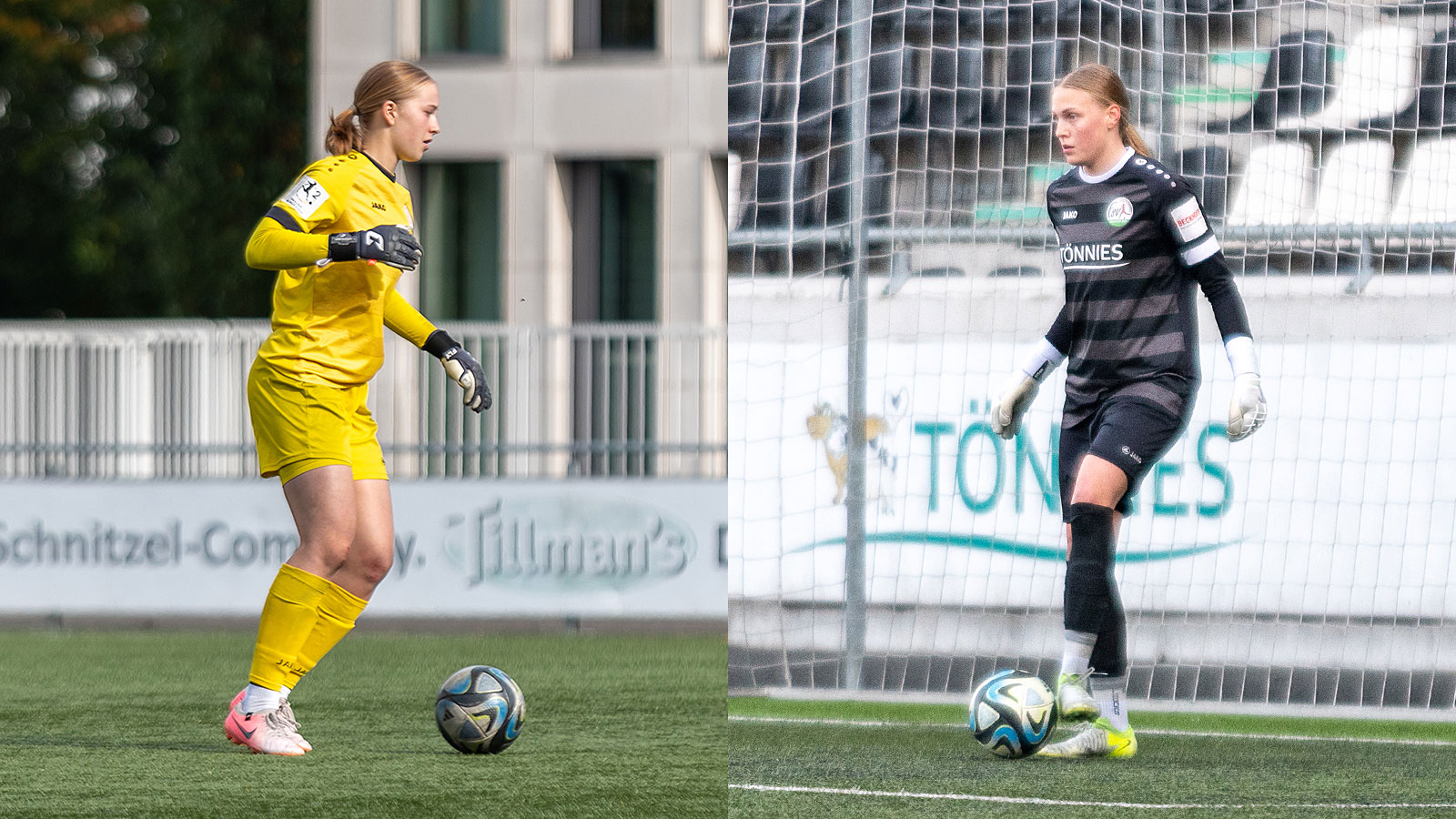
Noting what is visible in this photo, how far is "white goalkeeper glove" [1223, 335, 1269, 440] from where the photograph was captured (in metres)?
5.17

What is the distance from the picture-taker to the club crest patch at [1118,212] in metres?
5.29

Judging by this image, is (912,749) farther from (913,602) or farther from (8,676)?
(8,676)

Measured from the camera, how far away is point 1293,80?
695 cm

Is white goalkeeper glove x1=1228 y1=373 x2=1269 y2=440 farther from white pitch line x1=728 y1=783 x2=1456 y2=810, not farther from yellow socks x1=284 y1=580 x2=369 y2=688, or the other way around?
yellow socks x1=284 y1=580 x2=369 y2=688

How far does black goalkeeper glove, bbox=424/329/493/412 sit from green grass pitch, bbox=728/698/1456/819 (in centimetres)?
121

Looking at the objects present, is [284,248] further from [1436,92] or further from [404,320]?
[1436,92]

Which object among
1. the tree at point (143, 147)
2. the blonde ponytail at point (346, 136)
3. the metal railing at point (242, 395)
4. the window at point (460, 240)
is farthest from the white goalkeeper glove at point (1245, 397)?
the tree at point (143, 147)

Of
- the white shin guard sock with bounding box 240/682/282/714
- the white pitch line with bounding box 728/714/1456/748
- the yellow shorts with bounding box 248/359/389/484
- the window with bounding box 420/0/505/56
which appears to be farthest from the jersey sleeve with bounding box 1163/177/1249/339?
the window with bounding box 420/0/505/56

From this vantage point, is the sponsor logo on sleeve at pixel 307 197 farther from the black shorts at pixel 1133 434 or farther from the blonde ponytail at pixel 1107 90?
the black shorts at pixel 1133 434

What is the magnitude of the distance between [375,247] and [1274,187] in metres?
3.41

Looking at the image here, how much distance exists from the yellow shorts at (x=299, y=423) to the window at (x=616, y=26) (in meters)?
14.6

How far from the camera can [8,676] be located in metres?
8.55

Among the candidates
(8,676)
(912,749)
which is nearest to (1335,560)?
(912,749)

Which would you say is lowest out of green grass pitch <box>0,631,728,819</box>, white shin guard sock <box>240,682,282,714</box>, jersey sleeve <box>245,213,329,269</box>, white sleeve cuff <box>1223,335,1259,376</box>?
green grass pitch <box>0,631,728,819</box>
